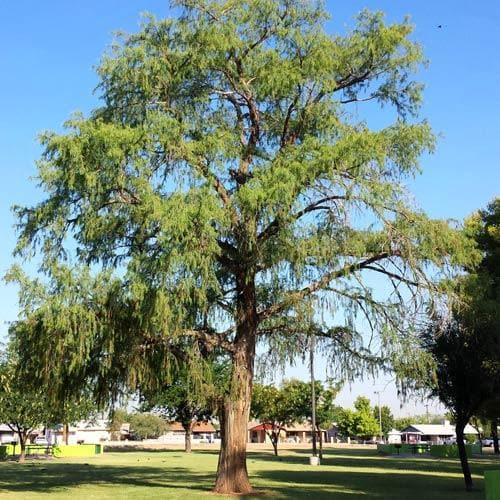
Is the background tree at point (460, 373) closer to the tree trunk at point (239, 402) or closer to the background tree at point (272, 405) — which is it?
the tree trunk at point (239, 402)

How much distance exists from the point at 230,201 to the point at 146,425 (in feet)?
385

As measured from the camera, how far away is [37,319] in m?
17.8

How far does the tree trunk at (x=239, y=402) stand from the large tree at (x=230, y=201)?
0.05 meters

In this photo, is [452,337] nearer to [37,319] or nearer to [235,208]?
[235,208]

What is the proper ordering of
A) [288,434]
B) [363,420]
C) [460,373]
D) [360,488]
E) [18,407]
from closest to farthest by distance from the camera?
[360,488] < [460,373] < [18,407] < [363,420] < [288,434]

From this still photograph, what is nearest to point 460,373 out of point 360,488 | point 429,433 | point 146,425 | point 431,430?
point 360,488

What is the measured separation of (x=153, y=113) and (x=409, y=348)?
9.52 metres

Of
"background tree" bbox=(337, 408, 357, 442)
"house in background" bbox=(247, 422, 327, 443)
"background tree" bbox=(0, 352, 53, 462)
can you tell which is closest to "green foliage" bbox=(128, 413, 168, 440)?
"house in background" bbox=(247, 422, 327, 443)

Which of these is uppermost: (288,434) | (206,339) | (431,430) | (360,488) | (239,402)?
(206,339)

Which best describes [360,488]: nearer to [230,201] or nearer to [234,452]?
[234,452]

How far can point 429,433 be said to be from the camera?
135m

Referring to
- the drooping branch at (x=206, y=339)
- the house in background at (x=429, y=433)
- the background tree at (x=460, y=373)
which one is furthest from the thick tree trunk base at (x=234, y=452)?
the house in background at (x=429, y=433)

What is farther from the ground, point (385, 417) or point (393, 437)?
point (385, 417)

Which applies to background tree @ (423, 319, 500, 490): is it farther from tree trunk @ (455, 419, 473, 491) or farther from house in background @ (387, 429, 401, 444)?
house in background @ (387, 429, 401, 444)
